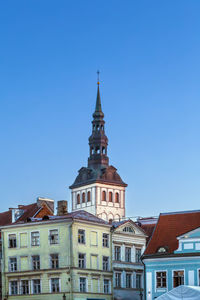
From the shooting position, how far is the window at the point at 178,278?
7044 centimetres

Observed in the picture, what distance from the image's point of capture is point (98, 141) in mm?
140375

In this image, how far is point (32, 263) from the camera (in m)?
75.2

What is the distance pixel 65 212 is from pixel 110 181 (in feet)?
214

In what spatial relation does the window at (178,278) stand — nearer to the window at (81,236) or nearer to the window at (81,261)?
the window at (81,261)

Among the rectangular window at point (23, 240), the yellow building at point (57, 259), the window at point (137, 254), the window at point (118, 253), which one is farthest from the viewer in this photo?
the window at point (137, 254)

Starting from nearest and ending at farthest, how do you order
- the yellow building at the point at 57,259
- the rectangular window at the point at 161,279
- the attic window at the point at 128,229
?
the rectangular window at the point at 161,279 → the yellow building at the point at 57,259 → the attic window at the point at 128,229

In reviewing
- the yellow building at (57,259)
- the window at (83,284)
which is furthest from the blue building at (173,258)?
the window at (83,284)

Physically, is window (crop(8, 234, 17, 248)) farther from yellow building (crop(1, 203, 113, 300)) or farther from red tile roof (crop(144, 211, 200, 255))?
red tile roof (crop(144, 211, 200, 255))

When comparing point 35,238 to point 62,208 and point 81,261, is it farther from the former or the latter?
point 62,208

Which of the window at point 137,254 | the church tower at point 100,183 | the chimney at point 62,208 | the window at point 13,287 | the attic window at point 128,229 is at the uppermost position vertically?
the church tower at point 100,183

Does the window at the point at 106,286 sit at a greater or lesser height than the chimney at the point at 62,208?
lesser

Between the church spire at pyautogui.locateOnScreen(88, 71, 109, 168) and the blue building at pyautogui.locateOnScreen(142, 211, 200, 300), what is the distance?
66432 mm

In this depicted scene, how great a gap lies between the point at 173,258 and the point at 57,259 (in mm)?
11562

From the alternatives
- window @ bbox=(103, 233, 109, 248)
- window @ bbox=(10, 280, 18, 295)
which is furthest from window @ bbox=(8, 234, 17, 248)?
window @ bbox=(103, 233, 109, 248)
